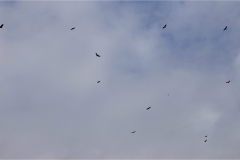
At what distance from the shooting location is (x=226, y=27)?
62.4 metres

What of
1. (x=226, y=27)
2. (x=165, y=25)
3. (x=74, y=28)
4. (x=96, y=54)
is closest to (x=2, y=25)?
(x=74, y=28)

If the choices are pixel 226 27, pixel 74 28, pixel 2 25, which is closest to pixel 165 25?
pixel 226 27

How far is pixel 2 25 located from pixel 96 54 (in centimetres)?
2065

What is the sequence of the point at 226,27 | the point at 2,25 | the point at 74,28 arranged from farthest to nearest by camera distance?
the point at 226,27 → the point at 74,28 → the point at 2,25

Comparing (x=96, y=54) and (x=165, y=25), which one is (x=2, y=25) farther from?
(x=165, y=25)

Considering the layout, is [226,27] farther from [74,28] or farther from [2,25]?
[2,25]

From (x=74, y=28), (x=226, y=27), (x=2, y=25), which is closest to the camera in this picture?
(x=2, y=25)

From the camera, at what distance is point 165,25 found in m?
60.8

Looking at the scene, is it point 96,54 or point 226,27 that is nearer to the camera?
point 96,54

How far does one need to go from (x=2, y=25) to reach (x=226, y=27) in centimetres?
5306

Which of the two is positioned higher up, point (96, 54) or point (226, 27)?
point (226, 27)

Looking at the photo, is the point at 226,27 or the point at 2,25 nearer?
the point at 2,25

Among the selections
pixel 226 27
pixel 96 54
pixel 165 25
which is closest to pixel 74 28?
pixel 96 54

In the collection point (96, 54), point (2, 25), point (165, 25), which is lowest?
point (96, 54)
